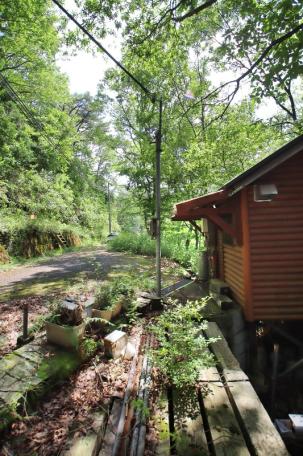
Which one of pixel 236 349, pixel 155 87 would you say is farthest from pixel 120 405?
pixel 155 87

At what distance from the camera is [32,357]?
3.46 meters

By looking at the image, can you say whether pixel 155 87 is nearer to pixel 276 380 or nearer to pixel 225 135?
pixel 225 135

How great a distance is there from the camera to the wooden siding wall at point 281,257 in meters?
5.72

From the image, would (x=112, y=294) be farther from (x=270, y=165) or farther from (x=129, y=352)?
(x=270, y=165)

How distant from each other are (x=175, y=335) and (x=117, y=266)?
737 centimetres

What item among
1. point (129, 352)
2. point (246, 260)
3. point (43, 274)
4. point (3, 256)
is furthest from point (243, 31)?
point (3, 256)

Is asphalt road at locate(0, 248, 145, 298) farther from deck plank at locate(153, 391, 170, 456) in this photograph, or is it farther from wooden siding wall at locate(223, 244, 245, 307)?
deck plank at locate(153, 391, 170, 456)

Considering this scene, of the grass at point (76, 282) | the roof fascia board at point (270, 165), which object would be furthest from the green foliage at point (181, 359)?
the roof fascia board at point (270, 165)

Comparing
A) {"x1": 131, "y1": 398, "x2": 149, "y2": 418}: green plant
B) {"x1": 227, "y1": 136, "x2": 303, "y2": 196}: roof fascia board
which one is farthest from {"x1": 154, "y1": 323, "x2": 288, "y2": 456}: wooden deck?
{"x1": 227, "y1": 136, "x2": 303, "y2": 196}: roof fascia board

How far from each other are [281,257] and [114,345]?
4.00 metres

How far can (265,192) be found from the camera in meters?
4.95

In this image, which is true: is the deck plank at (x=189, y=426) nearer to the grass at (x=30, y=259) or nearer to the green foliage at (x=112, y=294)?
the green foliage at (x=112, y=294)

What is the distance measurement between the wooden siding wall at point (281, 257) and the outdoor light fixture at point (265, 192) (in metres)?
0.63

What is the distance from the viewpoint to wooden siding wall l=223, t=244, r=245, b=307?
611 centimetres
